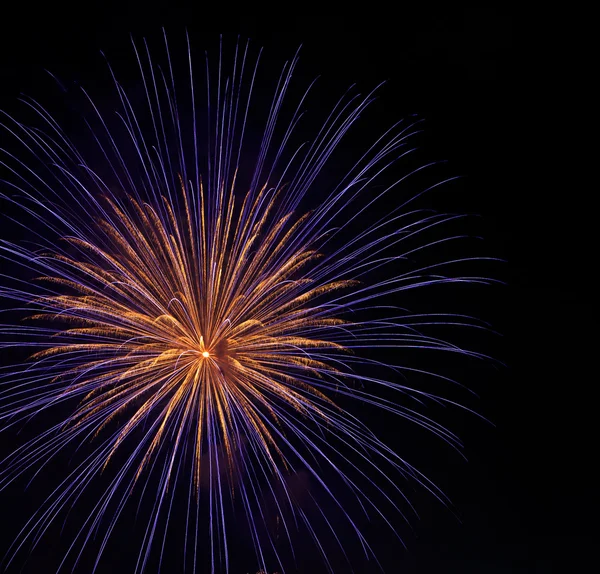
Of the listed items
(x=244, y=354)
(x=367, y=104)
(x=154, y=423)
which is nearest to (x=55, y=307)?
(x=154, y=423)

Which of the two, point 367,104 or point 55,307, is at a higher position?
point 367,104

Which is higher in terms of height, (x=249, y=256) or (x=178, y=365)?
(x=249, y=256)

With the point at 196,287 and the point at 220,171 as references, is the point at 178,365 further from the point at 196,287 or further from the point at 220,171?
the point at 220,171

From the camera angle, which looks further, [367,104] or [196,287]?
[367,104]

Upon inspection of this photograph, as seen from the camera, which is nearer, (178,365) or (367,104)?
(178,365)

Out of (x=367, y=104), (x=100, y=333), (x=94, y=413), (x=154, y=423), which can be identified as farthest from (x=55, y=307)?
(x=367, y=104)

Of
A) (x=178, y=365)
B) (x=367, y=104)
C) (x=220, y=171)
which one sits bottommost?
(x=178, y=365)

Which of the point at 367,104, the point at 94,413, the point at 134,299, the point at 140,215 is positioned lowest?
the point at 94,413

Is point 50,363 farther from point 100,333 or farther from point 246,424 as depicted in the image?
point 246,424
